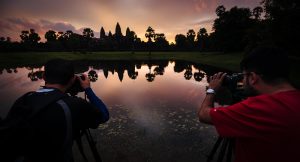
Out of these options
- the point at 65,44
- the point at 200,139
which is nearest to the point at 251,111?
the point at 200,139

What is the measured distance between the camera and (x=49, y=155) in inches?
89.9

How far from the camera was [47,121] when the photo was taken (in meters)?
Result: 2.10

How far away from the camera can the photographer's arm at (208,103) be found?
91.0 inches

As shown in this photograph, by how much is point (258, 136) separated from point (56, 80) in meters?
2.17

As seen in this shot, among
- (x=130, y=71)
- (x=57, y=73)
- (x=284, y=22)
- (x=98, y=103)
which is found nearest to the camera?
(x=57, y=73)

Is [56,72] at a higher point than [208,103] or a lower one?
higher

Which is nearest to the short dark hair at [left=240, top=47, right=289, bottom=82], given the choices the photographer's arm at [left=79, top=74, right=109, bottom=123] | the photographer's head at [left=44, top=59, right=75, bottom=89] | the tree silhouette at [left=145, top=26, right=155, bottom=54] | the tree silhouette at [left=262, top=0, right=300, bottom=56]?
the photographer's arm at [left=79, top=74, right=109, bottom=123]

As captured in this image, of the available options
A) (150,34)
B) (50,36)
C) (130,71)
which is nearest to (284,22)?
(130,71)

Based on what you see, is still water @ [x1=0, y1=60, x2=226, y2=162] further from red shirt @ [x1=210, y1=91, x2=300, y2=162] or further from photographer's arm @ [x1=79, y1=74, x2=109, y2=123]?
red shirt @ [x1=210, y1=91, x2=300, y2=162]

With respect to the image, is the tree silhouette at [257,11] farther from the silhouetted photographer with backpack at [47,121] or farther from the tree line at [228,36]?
the silhouetted photographer with backpack at [47,121]

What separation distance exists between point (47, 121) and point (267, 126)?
200cm

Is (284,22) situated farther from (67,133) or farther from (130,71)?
(67,133)

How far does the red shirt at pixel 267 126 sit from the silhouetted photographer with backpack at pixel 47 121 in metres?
1.49

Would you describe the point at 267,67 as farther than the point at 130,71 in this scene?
No
